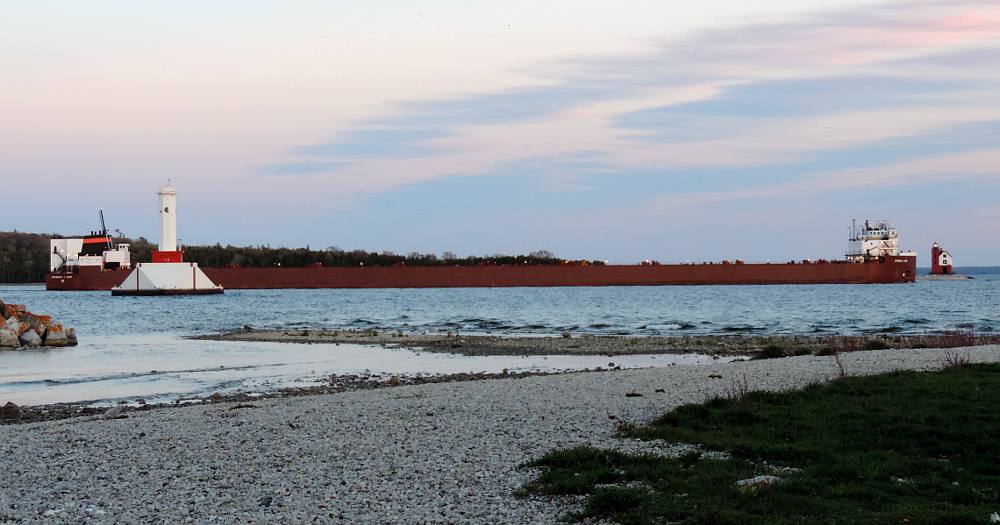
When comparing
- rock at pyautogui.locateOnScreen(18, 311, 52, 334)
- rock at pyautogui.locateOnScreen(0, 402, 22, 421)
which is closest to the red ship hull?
rock at pyautogui.locateOnScreen(18, 311, 52, 334)

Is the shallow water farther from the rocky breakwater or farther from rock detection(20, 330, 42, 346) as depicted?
rock detection(20, 330, 42, 346)

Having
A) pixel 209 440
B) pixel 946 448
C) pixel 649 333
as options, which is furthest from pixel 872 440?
pixel 649 333

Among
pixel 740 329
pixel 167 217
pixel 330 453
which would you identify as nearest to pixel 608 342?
pixel 740 329

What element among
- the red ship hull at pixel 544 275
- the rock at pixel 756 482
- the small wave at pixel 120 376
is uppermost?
the red ship hull at pixel 544 275

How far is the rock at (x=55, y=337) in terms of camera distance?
27.3m

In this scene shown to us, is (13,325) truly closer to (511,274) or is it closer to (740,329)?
(740,329)

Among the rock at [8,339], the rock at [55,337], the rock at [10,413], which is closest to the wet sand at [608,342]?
the rock at [55,337]

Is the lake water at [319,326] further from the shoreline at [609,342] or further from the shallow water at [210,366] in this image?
the shoreline at [609,342]

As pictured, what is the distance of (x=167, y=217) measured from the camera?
68375mm

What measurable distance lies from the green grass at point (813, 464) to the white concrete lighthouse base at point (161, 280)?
210ft

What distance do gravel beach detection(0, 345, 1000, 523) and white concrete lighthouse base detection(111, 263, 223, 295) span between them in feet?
193

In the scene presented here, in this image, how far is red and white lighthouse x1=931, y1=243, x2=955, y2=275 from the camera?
412 ft

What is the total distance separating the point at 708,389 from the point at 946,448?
4.74 meters

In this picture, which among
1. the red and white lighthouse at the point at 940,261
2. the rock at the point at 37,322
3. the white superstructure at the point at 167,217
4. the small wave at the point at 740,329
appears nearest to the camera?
the rock at the point at 37,322
